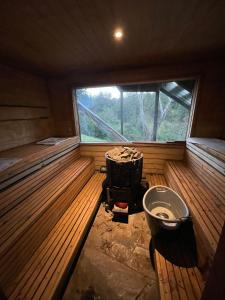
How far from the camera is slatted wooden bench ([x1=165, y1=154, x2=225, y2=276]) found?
1122mm

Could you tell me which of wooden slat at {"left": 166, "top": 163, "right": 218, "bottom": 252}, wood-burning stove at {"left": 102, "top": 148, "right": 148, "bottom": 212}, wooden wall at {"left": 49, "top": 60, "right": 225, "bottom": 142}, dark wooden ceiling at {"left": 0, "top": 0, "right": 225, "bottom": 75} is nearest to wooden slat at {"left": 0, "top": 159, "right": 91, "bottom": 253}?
wood-burning stove at {"left": 102, "top": 148, "right": 148, "bottom": 212}

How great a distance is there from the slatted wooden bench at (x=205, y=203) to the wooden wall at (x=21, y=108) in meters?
2.85

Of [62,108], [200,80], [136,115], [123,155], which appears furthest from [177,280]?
[136,115]

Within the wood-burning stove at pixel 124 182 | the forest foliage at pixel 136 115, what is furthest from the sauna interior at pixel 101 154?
the forest foliage at pixel 136 115

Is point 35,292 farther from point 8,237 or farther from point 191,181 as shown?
point 191,181

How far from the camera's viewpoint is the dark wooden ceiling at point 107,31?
1114mm

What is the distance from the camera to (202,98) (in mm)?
2387

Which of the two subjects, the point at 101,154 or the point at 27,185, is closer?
the point at 27,185

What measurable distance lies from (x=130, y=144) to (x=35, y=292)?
2536 mm

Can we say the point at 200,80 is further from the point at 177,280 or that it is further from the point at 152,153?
the point at 177,280

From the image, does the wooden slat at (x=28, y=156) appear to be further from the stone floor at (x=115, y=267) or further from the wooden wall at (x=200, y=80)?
the wooden wall at (x=200, y=80)

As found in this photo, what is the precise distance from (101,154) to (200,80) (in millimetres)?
2444

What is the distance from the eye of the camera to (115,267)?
5.01 ft

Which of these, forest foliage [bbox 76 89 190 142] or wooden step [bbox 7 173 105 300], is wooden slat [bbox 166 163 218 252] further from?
forest foliage [bbox 76 89 190 142]
